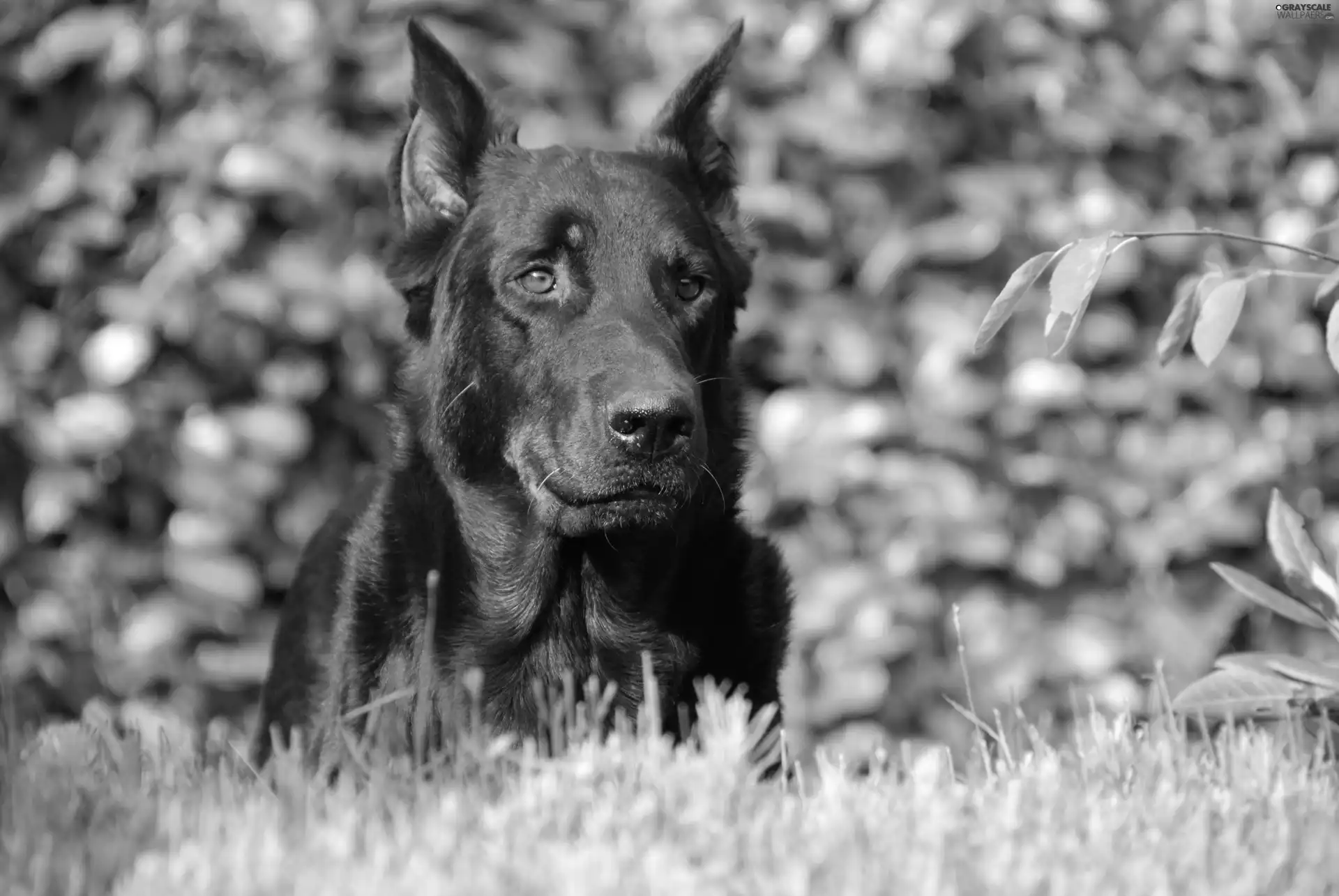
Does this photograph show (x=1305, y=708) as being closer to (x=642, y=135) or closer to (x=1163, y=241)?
(x=642, y=135)

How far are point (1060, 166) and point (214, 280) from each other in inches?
112

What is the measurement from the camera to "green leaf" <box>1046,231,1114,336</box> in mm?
2533

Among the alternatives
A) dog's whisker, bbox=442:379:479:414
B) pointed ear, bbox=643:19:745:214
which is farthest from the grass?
pointed ear, bbox=643:19:745:214

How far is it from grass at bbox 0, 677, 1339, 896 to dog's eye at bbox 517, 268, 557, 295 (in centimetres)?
119

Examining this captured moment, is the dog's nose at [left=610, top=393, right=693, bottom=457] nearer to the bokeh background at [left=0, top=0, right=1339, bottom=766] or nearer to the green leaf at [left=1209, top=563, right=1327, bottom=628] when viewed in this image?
the green leaf at [left=1209, top=563, right=1327, bottom=628]

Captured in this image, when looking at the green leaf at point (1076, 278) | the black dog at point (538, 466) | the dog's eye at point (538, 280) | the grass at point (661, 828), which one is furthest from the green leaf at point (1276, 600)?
the dog's eye at point (538, 280)

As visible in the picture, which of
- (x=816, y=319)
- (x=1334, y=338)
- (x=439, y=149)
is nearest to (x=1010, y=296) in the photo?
(x=1334, y=338)

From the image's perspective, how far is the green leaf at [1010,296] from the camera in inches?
102

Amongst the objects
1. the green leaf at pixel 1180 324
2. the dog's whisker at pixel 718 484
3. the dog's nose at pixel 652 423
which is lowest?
the dog's whisker at pixel 718 484

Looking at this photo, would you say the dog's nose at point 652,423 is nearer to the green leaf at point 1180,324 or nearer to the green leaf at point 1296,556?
the green leaf at point 1180,324

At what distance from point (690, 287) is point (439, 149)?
0.71 m

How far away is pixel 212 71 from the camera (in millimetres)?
4469

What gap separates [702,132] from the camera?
12.3ft

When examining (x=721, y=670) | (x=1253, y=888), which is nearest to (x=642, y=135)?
(x=721, y=670)
